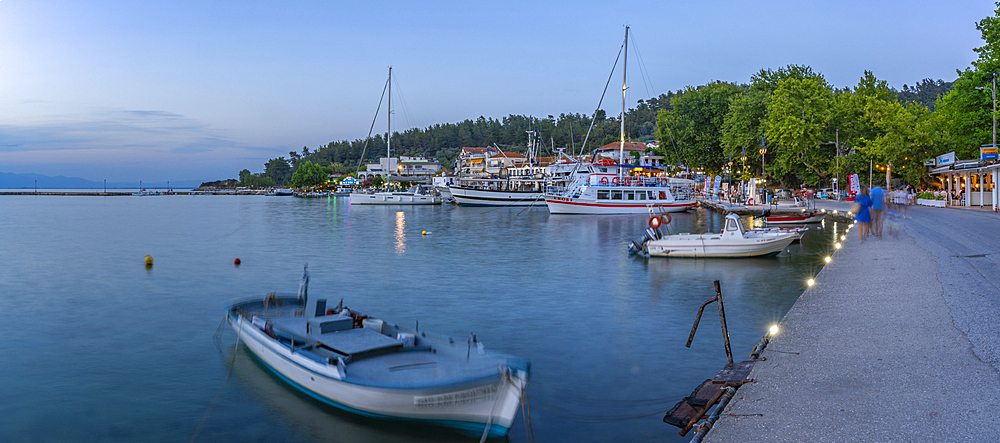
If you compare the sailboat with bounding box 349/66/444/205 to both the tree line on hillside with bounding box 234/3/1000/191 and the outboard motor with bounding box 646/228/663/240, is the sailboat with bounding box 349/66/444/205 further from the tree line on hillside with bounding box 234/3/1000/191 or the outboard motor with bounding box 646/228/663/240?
the outboard motor with bounding box 646/228/663/240

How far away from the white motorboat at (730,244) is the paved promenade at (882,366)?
10305 mm

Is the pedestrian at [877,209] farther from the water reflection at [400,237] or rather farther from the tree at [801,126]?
the tree at [801,126]

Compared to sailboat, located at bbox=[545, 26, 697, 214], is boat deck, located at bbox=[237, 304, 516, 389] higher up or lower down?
lower down

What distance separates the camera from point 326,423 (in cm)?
958

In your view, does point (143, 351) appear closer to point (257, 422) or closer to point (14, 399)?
point (14, 399)

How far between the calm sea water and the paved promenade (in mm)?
1907

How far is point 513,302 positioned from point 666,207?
47742 millimetres

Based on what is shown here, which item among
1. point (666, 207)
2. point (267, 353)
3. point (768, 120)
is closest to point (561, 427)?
point (267, 353)

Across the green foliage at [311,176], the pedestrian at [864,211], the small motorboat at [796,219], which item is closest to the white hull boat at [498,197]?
the small motorboat at [796,219]

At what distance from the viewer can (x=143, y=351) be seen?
46.5ft

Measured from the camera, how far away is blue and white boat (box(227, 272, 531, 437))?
818cm

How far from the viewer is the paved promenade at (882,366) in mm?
6348

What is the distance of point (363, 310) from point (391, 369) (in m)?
9.74

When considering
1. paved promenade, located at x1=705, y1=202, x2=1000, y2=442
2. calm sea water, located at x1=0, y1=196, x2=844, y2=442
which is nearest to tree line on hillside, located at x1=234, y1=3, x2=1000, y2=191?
calm sea water, located at x1=0, y1=196, x2=844, y2=442
